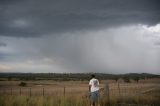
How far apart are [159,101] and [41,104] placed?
301 inches

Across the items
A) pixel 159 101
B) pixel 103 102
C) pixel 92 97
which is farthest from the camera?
pixel 159 101

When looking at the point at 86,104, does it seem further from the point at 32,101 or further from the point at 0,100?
the point at 0,100

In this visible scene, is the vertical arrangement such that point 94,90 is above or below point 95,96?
above

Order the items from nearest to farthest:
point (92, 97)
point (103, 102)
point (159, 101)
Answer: point (92, 97), point (103, 102), point (159, 101)

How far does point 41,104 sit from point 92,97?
3106mm

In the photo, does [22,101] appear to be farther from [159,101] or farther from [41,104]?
[159,101]

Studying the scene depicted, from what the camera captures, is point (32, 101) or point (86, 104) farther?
point (32, 101)

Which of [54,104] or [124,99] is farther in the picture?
[124,99]

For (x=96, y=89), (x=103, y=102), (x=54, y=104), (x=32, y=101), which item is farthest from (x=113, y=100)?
(x=32, y=101)

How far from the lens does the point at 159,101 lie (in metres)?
18.2

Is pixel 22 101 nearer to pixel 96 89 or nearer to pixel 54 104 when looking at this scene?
pixel 54 104

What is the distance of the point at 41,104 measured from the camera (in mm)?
16516

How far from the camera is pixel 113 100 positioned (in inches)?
696

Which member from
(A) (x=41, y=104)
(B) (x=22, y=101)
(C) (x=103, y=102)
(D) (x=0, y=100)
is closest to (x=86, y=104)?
(C) (x=103, y=102)
